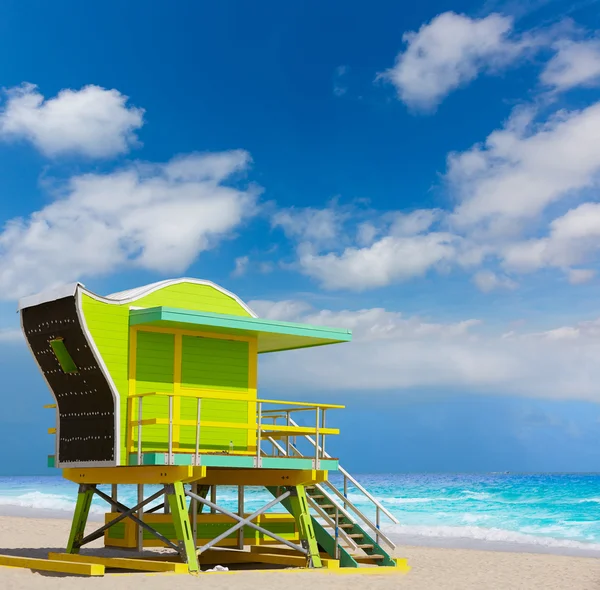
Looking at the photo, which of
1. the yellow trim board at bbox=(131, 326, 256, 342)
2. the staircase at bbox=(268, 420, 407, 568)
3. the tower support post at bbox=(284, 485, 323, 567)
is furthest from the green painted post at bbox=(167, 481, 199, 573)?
the staircase at bbox=(268, 420, 407, 568)

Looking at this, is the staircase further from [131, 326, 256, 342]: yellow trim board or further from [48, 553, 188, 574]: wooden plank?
[48, 553, 188, 574]: wooden plank

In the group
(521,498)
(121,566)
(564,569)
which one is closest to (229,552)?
(121,566)

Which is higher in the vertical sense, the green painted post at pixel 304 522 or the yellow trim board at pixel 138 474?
the yellow trim board at pixel 138 474

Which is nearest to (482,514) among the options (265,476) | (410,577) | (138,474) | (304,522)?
(410,577)

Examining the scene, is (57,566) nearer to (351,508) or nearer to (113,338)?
(113,338)

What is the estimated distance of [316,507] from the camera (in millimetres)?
18641

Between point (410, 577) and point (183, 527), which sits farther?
point (410, 577)

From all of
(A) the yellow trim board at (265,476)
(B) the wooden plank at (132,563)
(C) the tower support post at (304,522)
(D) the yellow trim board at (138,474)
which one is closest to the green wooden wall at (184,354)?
(D) the yellow trim board at (138,474)

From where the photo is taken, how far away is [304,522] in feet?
58.6

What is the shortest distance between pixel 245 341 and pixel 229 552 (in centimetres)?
423

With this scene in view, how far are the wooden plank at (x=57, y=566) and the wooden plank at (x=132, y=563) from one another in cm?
28

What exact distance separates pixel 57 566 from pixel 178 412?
3.21m

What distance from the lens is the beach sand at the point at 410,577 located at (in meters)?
15.0

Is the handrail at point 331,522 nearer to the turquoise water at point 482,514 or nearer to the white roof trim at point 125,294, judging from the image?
the white roof trim at point 125,294
